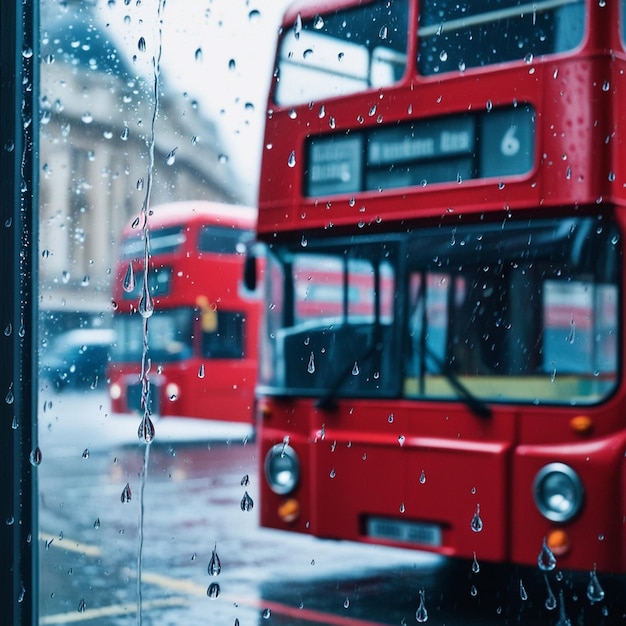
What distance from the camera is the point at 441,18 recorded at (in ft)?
12.8

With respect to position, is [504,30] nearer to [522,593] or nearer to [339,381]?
[339,381]

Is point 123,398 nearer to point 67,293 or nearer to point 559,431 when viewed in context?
point 559,431

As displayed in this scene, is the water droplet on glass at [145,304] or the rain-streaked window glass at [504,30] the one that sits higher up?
the rain-streaked window glass at [504,30]

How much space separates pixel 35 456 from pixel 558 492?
2277 mm

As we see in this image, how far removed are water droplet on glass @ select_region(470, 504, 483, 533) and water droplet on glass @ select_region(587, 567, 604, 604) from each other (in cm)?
75

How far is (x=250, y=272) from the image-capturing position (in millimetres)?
4688

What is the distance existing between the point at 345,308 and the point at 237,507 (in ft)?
11.6

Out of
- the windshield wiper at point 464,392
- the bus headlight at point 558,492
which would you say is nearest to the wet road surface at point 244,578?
the bus headlight at point 558,492

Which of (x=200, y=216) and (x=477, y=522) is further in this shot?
(x=200, y=216)

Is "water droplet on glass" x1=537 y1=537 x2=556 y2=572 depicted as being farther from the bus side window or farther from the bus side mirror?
the bus side window

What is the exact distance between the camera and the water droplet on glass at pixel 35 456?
1.70 metres

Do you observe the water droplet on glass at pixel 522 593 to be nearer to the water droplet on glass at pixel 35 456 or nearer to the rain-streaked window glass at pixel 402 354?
the rain-streaked window glass at pixel 402 354
